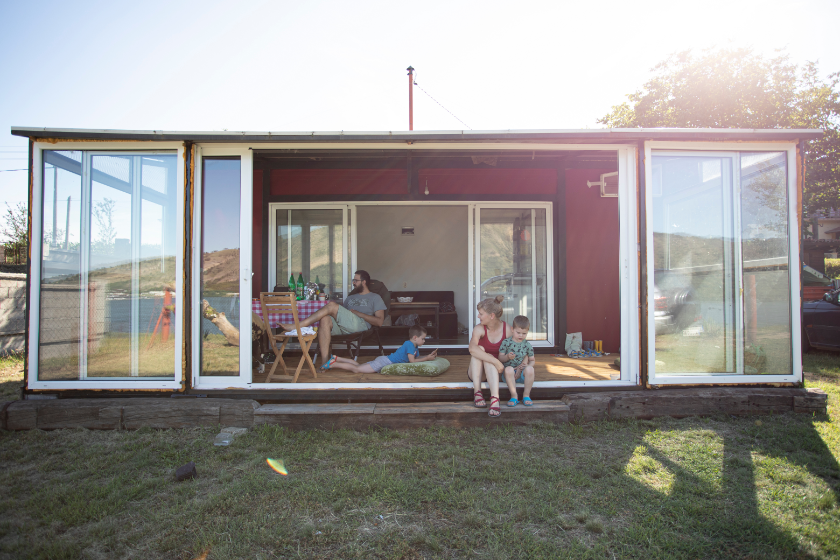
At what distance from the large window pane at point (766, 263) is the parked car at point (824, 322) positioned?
3022 mm

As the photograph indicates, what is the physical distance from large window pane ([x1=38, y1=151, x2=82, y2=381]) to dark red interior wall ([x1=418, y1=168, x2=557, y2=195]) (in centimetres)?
361

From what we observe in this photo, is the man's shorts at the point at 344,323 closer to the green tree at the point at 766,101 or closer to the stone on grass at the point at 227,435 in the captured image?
the stone on grass at the point at 227,435

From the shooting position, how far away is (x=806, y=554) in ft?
6.28

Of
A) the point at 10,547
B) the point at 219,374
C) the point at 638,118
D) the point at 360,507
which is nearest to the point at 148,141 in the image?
the point at 219,374

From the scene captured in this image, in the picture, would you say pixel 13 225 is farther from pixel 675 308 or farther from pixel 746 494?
pixel 746 494

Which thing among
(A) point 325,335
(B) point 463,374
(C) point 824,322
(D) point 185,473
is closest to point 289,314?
(A) point 325,335

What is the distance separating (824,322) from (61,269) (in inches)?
347

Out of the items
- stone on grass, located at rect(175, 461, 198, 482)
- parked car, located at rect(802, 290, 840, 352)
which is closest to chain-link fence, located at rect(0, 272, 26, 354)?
stone on grass, located at rect(175, 461, 198, 482)

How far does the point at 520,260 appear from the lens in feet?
19.4

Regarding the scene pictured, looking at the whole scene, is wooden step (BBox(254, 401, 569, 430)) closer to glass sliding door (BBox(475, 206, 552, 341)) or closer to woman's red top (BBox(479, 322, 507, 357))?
woman's red top (BBox(479, 322, 507, 357))

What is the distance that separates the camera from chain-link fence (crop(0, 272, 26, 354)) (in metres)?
6.33

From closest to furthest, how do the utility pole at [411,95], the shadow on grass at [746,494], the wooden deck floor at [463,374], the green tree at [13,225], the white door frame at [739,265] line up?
1. the shadow on grass at [746,494]
2. the white door frame at [739,265]
3. the wooden deck floor at [463,374]
4. the utility pole at [411,95]
5. the green tree at [13,225]

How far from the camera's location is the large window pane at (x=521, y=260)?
5.86m

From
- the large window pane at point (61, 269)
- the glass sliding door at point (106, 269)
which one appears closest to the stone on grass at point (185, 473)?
the glass sliding door at point (106, 269)
